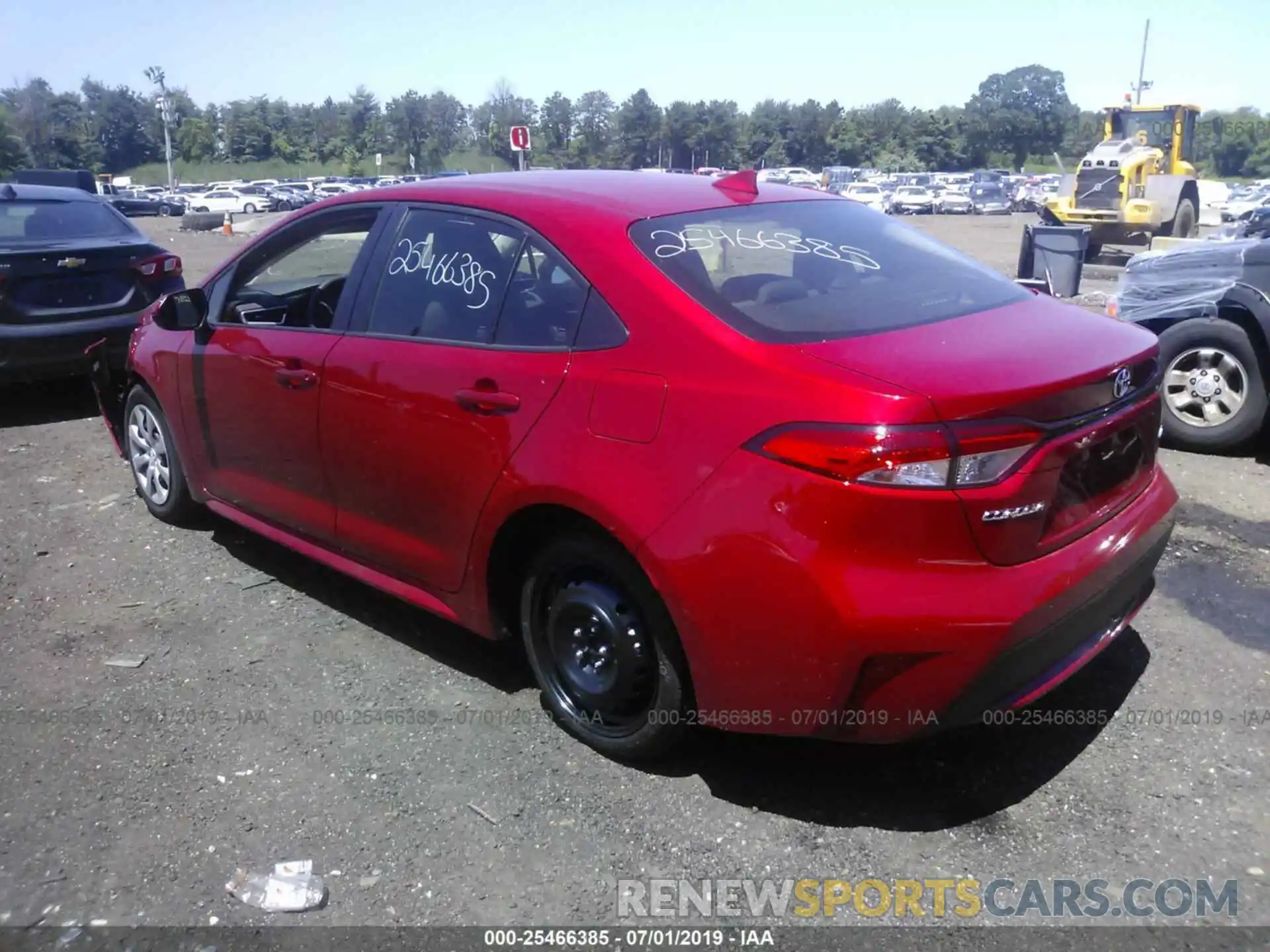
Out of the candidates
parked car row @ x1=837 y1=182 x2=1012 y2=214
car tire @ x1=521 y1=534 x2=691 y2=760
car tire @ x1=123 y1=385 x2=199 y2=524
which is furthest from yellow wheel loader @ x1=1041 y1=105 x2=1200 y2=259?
parked car row @ x1=837 y1=182 x2=1012 y2=214

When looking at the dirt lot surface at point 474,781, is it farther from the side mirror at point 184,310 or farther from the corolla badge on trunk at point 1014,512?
the side mirror at point 184,310

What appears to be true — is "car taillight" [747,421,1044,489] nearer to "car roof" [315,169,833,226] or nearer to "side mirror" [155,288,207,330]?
"car roof" [315,169,833,226]

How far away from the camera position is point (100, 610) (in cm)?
450

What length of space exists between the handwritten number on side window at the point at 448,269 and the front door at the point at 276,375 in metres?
0.23

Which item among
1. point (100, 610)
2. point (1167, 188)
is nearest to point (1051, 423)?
point (100, 610)

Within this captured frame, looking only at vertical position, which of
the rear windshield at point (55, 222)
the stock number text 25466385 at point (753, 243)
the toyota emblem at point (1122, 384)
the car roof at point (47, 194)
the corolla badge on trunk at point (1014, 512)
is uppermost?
the car roof at point (47, 194)

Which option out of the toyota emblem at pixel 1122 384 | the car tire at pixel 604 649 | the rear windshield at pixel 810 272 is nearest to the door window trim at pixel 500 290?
the rear windshield at pixel 810 272

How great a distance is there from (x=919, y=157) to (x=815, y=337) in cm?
9739

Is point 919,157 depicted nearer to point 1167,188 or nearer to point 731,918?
point 1167,188

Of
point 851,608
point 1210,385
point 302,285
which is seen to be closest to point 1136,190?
point 1210,385

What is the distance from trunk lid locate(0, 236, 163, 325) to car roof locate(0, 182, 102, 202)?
0.62 metres

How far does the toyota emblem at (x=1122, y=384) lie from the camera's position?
9.55 ft

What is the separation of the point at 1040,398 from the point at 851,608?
28.6 inches

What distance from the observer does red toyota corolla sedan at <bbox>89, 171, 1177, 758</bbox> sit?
2.55m
